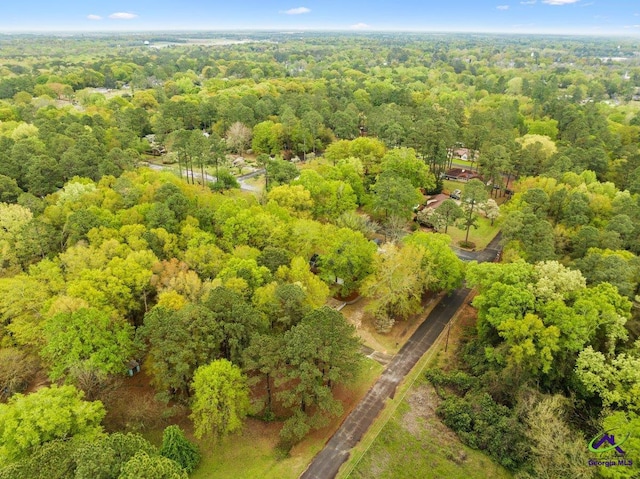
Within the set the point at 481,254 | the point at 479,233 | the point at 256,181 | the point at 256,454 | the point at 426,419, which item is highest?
the point at 256,181

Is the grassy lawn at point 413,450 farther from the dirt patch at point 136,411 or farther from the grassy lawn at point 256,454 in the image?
the dirt patch at point 136,411

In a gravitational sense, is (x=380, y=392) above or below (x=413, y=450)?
above

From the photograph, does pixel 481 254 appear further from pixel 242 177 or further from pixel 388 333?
pixel 242 177

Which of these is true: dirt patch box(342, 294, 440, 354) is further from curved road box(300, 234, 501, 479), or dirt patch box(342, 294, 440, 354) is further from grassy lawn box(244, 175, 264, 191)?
grassy lawn box(244, 175, 264, 191)

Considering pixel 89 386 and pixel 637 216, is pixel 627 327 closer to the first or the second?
pixel 637 216

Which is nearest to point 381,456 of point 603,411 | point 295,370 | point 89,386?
point 295,370

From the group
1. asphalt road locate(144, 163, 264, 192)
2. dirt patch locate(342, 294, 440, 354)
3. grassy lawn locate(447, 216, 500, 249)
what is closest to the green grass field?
dirt patch locate(342, 294, 440, 354)

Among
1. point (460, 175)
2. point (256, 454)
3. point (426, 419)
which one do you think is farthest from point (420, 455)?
point (460, 175)
